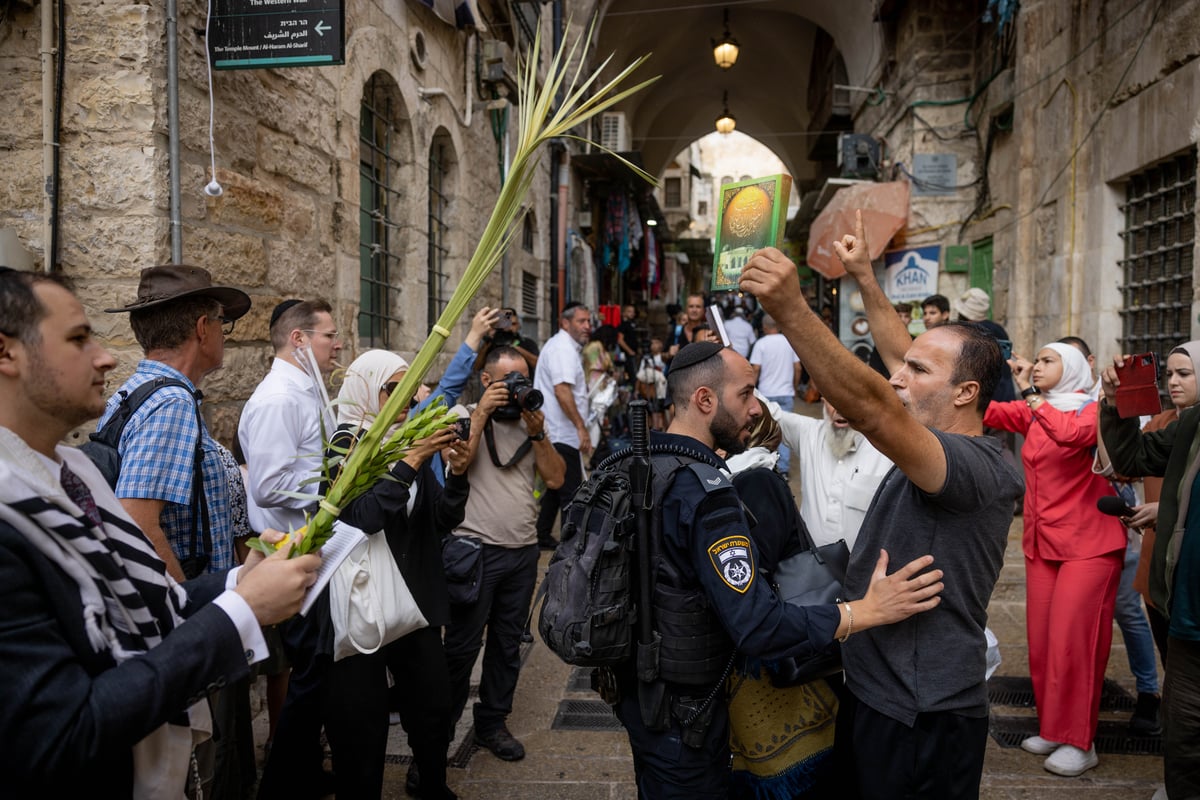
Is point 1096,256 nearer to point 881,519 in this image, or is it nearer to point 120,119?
point 881,519

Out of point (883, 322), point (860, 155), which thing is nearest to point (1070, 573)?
point (883, 322)

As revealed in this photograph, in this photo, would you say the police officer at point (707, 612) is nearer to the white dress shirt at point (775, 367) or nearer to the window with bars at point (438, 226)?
the window with bars at point (438, 226)

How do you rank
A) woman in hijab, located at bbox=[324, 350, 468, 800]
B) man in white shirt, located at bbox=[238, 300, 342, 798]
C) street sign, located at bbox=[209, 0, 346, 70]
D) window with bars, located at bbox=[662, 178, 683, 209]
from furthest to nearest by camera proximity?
window with bars, located at bbox=[662, 178, 683, 209], street sign, located at bbox=[209, 0, 346, 70], man in white shirt, located at bbox=[238, 300, 342, 798], woman in hijab, located at bbox=[324, 350, 468, 800]

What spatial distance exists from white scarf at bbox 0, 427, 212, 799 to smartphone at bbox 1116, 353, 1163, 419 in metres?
3.17

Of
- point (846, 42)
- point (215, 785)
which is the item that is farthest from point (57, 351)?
point (846, 42)

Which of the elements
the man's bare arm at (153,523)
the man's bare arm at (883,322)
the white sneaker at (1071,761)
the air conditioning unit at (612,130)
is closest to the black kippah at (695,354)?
the man's bare arm at (883,322)

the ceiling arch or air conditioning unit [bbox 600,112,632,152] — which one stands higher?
the ceiling arch

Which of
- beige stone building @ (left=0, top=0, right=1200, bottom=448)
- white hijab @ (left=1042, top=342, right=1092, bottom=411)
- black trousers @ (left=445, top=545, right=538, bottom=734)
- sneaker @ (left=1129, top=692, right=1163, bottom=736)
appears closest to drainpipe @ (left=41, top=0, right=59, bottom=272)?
beige stone building @ (left=0, top=0, right=1200, bottom=448)

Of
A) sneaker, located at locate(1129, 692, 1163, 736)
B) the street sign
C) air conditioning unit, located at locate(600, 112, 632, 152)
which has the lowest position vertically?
sneaker, located at locate(1129, 692, 1163, 736)

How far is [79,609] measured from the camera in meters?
1.35

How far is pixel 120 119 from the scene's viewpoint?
11.3 feet

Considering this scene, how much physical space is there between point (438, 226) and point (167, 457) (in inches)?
221

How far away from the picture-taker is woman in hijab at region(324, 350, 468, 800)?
274 cm

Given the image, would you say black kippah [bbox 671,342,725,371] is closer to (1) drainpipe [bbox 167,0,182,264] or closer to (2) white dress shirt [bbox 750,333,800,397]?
(1) drainpipe [bbox 167,0,182,264]
